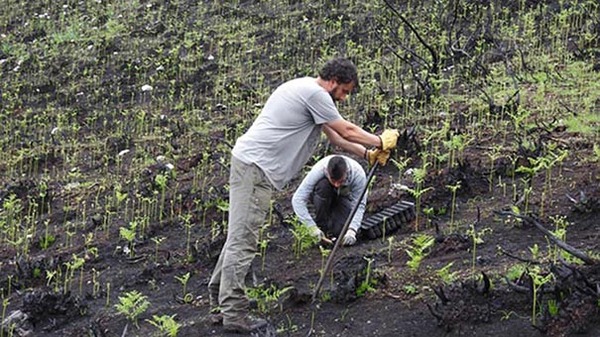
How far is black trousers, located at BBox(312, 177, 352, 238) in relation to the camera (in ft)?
22.0

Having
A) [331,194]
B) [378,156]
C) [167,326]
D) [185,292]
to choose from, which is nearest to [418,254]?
[378,156]

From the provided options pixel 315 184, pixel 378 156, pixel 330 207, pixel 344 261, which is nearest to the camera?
pixel 378 156

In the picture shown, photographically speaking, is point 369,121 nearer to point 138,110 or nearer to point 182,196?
point 182,196

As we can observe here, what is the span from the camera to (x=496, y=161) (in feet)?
23.5

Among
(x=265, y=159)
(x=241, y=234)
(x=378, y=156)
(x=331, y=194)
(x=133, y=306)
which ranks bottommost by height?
(x=133, y=306)

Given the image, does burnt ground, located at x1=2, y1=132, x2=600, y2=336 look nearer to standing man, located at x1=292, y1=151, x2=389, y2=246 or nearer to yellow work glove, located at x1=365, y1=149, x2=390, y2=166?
standing man, located at x1=292, y1=151, x2=389, y2=246

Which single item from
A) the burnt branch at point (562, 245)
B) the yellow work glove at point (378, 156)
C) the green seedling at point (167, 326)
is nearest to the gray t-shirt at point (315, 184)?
the yellow work glove at point (378, 156)

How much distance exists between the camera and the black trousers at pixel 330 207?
22.0 ft

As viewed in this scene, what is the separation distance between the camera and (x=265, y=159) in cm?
514

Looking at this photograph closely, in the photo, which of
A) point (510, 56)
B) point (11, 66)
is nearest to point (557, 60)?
point (510, 56)

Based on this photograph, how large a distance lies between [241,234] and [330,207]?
1.85m

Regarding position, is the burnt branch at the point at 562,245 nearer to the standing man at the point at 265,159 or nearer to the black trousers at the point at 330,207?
the standing man at the point at 265,159

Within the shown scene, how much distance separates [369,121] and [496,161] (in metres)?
2.43

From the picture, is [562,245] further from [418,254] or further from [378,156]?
[378,156]
